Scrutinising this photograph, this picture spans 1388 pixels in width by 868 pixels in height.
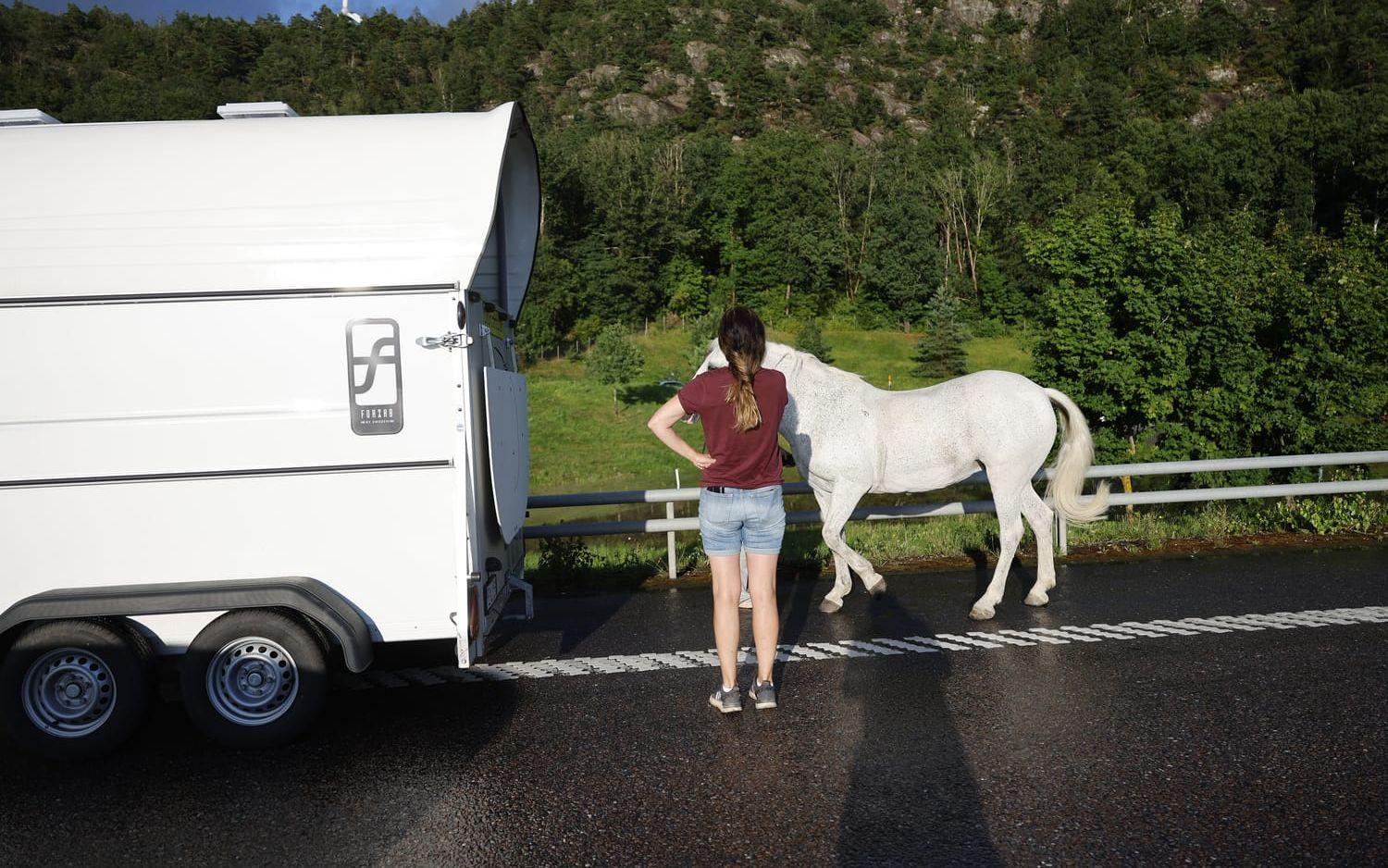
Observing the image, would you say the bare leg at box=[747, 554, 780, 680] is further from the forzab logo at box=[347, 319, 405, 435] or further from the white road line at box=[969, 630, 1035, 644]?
the white road line at box=[969, 630, 1035, 644]

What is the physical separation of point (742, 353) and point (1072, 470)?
14.4 ft

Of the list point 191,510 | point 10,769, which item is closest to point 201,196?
point 191,510

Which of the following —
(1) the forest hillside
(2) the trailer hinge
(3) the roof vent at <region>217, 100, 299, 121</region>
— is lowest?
(2) the trailer hinge

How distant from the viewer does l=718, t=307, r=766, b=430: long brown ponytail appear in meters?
4.85

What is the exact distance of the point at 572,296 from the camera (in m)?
71.8

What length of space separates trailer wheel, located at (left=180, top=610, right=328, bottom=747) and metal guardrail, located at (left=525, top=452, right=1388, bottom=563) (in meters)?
3.17

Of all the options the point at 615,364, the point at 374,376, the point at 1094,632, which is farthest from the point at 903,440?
the point at 615,364

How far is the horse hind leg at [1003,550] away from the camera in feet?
23.1

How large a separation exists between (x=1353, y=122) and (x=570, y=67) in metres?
113

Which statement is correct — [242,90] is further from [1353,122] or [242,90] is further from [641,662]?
[641,662]

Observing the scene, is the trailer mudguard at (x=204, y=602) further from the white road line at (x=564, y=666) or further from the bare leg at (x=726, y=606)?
the bare leg at (x=726, y=606)

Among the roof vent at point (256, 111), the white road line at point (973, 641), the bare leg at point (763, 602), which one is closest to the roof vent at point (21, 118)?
the roof vent at point (256, 111)

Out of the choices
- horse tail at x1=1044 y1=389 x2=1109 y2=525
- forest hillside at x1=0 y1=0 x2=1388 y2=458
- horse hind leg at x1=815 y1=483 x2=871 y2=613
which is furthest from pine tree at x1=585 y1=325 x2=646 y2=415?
horse hind leg at x1=815 y1=483 x2=871 y2=613

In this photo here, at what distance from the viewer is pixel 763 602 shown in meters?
5.06
